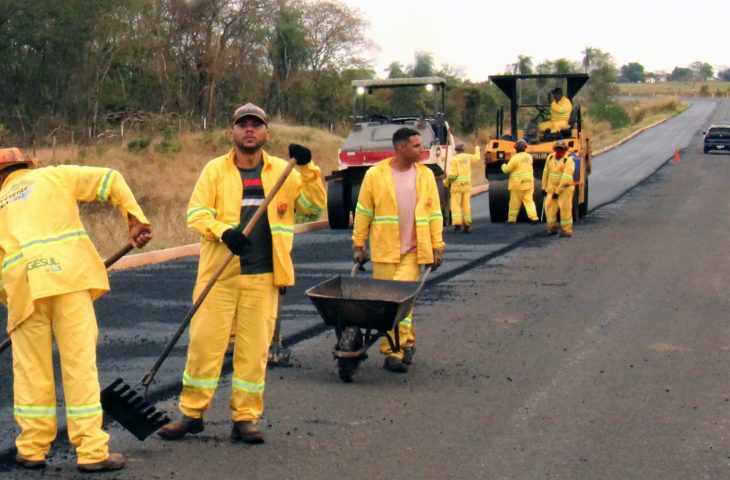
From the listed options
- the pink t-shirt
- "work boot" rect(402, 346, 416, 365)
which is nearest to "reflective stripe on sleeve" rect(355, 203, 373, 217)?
the pink t-shirt

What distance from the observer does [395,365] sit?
9172 millimetres

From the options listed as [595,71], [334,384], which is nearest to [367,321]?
[334,384]

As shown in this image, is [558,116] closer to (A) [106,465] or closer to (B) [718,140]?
(A) [106,465]

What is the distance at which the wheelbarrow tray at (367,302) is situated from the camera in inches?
339

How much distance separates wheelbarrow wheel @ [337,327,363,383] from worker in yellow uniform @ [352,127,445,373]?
61cm

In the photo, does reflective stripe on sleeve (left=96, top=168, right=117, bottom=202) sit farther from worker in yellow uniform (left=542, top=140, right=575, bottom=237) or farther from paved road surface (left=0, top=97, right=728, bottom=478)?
worker in yellow uniform (left=542, top=140, right=575, bottom=237)

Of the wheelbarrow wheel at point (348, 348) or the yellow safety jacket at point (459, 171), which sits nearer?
the wheelbarrow wheel at point (348, 348)

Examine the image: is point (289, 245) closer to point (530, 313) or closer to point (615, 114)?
point (530, 313)

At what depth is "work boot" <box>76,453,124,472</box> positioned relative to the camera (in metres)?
6.22

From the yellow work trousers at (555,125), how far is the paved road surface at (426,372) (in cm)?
613

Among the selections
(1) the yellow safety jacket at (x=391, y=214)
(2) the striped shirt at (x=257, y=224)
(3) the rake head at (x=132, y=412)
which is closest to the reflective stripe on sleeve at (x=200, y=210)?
(2) the striped shirt at (x=257, y=224)

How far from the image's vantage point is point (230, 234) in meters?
6.72

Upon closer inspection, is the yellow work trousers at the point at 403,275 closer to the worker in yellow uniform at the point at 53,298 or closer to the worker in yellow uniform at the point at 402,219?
the worker in yellow uniform at the point at 402,219

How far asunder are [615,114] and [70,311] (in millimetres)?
77062
